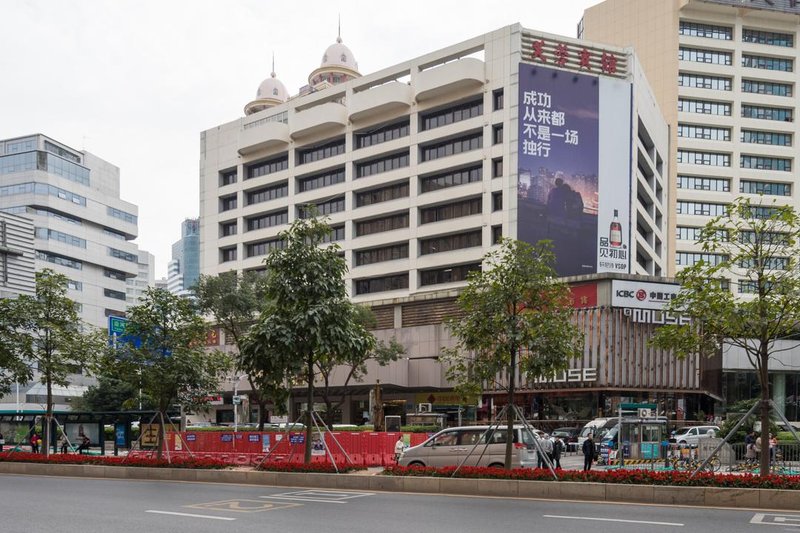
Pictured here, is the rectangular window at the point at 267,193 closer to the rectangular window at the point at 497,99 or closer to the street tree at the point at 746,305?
the rectangular window at the point at 497,99

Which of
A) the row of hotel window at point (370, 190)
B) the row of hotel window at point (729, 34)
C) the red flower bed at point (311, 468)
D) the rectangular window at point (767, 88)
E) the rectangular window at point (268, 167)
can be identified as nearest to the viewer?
the red flower bed at point (311, 468)

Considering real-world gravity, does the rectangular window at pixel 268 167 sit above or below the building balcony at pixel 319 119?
below

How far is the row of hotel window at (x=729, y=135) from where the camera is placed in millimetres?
83250

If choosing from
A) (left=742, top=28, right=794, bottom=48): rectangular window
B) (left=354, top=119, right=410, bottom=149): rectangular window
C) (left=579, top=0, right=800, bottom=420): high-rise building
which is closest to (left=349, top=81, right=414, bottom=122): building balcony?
(left=354, top=119, right=410, bottom=149): rectangular window

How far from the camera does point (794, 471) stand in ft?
86.2

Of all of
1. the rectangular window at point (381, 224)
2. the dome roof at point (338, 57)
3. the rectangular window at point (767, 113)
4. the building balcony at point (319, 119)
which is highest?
the dome roof at point (338, 57)

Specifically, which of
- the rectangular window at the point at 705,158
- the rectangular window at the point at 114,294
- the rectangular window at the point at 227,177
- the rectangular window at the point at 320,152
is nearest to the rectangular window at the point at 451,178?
the rectangular window at the point at 320,152

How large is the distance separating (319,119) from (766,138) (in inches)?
1845

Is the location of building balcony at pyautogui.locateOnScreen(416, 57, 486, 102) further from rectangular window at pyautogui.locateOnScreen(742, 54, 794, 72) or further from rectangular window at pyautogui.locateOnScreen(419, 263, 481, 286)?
rectangular window at pyautogui.locateOnScreen(742, 54, 794, 72)

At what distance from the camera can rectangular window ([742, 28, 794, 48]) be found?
83812 mm

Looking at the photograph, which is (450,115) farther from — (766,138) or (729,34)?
(766,138)

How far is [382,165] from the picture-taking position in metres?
71.1

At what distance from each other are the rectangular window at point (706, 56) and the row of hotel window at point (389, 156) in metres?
31.8

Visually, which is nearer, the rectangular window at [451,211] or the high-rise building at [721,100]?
the rectangular window at [451,211]
